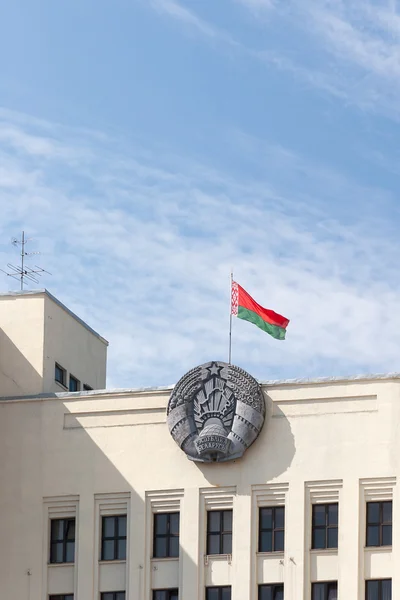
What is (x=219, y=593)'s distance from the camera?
71.8 metres

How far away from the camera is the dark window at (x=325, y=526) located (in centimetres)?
7119

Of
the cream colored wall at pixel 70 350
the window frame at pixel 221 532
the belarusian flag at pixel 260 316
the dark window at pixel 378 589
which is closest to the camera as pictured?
the dark window at pixel 378 589

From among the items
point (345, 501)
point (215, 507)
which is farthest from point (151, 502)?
point (345, 501)

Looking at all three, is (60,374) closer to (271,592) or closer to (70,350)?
(70,350)

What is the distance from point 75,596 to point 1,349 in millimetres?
10295

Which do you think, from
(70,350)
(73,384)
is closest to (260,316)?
(70,350)

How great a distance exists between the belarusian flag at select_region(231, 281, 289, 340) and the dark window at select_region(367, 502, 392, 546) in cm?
811

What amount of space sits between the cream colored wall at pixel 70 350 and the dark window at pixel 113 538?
20.2ft

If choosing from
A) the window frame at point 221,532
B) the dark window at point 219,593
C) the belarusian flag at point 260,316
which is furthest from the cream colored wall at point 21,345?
the dark window at point 219,593

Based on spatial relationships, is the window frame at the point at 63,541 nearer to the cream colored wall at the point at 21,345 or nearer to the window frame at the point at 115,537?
the window frame at the point at 115,537

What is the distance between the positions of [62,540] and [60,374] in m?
7.39

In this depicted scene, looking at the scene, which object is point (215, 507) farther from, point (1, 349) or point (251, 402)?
point (1, 349)

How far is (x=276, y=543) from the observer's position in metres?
71.8

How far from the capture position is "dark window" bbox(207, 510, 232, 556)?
72312mm
